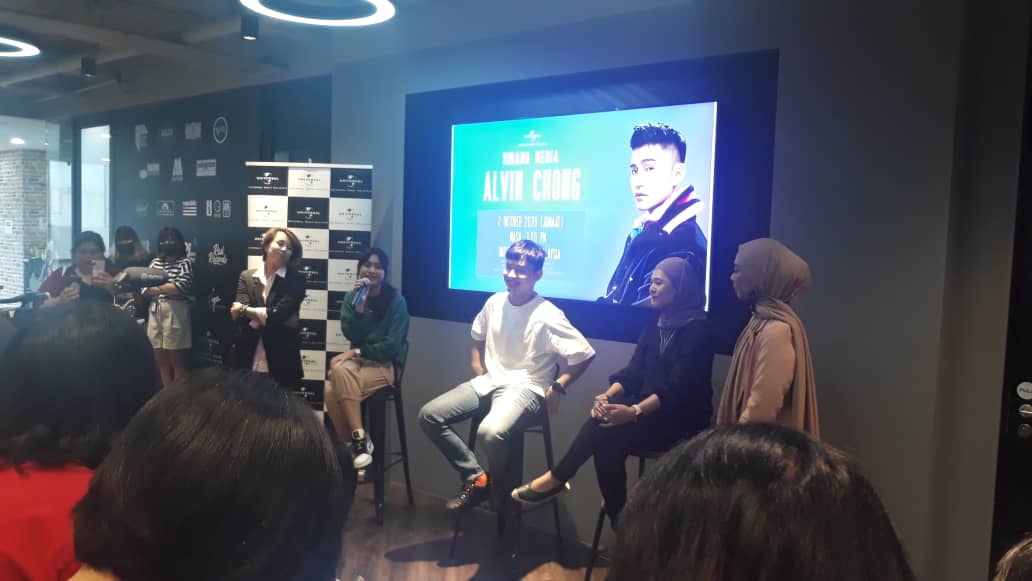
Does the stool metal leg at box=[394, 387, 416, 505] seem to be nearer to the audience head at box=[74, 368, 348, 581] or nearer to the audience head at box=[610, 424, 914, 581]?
the audience head at box=[74, 368, 348, 581]

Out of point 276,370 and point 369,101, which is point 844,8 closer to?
point 369,101

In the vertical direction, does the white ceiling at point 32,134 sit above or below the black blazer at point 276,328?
above

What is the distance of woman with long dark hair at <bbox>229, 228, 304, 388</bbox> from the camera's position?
13.7ft

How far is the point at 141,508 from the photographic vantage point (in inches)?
33.1

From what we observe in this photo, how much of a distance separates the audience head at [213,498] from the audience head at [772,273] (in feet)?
6.68

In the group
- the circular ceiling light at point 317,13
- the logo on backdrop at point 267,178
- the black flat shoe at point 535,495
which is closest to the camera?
the black flat shoe at point 535,495

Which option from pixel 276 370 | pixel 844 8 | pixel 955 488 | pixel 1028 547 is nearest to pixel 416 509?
pixel 276 370

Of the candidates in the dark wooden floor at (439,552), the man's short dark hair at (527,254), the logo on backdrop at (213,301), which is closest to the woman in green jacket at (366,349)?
the dark wooden floor at (439,552)

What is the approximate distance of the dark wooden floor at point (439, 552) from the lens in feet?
10.7

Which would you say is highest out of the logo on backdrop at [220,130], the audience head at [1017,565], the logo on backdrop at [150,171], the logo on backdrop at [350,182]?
the logo on backdrop at [220,130]

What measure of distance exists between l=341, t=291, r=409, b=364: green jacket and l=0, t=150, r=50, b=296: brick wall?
523 cm

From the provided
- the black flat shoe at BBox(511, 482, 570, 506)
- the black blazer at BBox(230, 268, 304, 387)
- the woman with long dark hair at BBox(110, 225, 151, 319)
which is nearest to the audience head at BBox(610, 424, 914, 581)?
the black flat shoe at BBox(511, 482, 570, 506)

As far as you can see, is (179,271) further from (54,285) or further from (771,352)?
(771,352)

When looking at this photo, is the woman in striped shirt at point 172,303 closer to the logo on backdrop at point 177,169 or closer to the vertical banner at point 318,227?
the logo on backdrop at point 177,169
